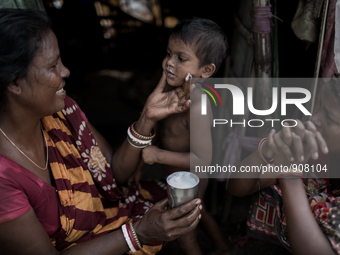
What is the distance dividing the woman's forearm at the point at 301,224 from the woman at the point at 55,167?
0.46 meters

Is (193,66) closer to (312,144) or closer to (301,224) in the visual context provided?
(312,144)

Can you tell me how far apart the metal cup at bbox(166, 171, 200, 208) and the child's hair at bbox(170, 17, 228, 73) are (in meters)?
0.90

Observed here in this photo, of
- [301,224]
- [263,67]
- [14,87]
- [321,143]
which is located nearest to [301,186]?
[301,224]

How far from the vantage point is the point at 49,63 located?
128cm

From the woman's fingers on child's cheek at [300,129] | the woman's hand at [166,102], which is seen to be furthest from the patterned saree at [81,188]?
the woman's fingers on child's cheek at [300,129]

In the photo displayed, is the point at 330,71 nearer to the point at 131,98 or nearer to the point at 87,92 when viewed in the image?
the point at 131,98

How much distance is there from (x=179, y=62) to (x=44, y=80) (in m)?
0.90

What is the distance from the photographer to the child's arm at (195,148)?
71.2 inches

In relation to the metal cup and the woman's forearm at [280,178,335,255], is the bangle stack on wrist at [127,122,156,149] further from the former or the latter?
the woman's forearm at [280,178,335,255]

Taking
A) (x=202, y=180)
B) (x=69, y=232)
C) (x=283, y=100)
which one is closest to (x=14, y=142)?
(x=69, y=232)

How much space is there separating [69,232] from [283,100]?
1.86m

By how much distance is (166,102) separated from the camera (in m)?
1.77

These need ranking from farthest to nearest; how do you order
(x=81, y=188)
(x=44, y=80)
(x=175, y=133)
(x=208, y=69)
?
(x=175, y=133), (x=208, y=69), (x=81, y=188), (x=44, y=80)

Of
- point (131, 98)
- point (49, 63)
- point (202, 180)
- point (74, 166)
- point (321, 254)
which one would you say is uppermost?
point (49, 63)
